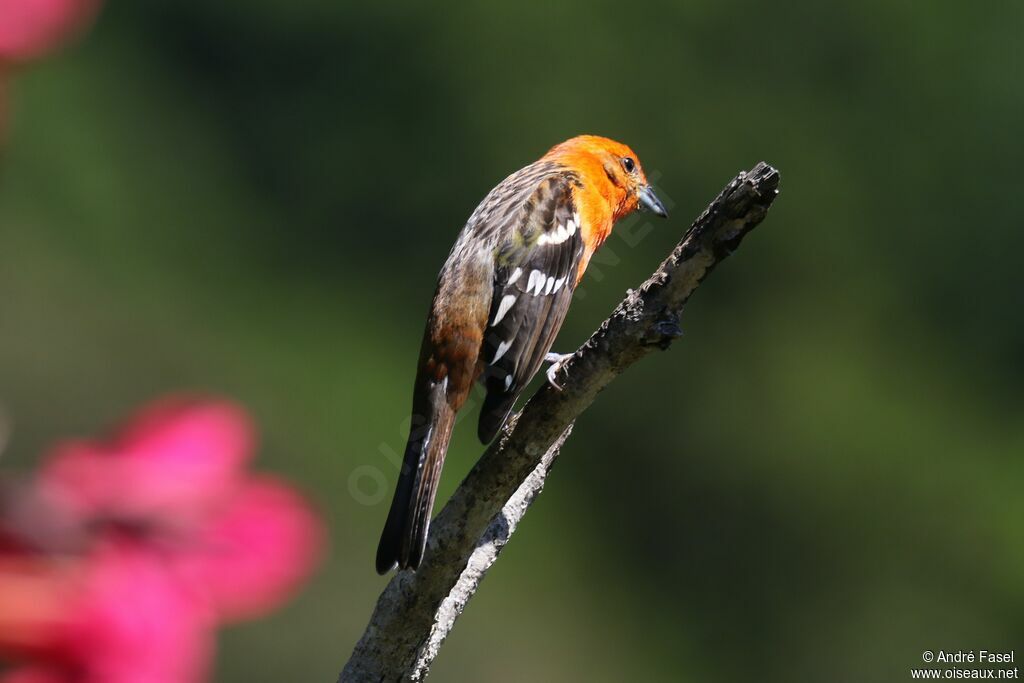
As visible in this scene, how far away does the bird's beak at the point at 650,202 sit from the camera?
4.55 metres

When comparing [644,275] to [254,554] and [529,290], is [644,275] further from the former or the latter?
[254,554]

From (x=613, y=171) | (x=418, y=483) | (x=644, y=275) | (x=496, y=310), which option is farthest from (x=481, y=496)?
(x=644, y=275)

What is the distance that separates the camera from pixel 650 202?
455 centimetres

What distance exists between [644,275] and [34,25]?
7744mm

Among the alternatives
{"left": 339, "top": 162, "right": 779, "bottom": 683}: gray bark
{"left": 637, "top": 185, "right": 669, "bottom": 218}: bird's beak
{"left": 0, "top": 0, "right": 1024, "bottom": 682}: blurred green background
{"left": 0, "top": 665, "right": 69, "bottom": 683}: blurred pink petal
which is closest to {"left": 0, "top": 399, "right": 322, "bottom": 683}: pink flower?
{"left": 0, "top": 665, "right": 69, "bottom": 683}: blurred pink petal

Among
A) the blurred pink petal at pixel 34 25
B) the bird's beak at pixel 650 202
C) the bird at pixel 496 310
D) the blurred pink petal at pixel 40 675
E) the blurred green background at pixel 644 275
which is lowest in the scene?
the blurred pink petal at pixel 40 675

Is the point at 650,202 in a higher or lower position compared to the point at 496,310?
higher

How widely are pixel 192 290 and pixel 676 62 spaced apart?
396 centimetres

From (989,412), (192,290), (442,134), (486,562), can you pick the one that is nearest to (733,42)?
(442,134)

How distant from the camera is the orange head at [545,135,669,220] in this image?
434 cm

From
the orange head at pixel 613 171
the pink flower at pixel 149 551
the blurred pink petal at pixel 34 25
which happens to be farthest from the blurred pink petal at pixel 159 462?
the orange head at pixel 613 171

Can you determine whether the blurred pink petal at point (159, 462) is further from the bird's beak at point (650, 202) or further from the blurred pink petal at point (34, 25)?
the bird's beak at point (650, 202)

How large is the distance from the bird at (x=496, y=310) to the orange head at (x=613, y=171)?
0.01 meters

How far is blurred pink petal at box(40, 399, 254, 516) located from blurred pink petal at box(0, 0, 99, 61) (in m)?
0.18
